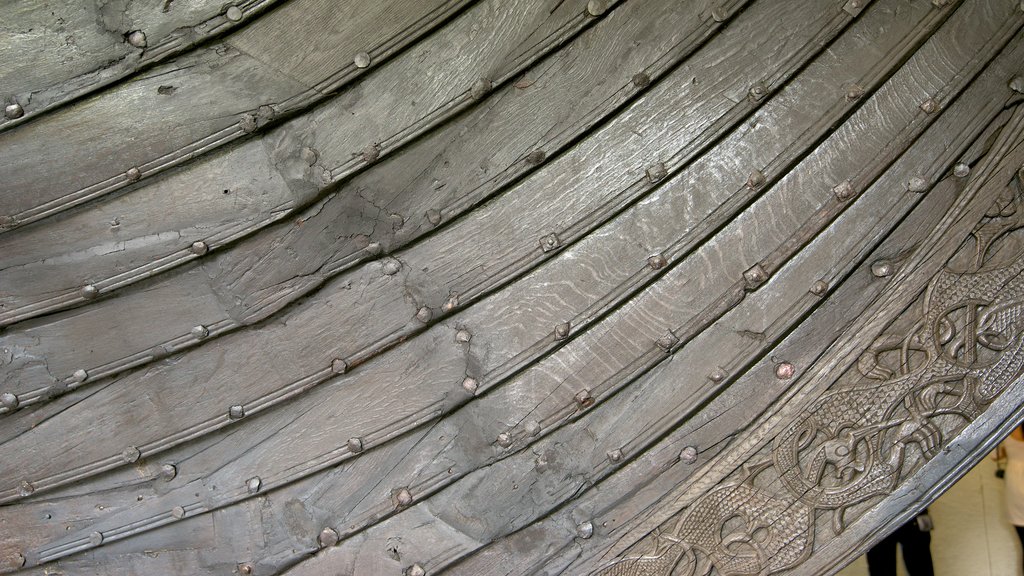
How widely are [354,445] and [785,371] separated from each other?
33.0 inches

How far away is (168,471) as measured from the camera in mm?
1595

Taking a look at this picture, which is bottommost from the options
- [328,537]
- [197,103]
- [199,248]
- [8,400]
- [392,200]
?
[328,537]

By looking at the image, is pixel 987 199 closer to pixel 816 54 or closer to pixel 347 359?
pixel 816 54

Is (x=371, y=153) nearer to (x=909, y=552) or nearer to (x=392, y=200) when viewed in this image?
(x=392, y=200)

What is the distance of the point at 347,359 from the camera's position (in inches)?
61.7

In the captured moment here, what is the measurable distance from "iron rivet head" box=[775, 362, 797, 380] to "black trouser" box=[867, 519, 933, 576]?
1.12 metres

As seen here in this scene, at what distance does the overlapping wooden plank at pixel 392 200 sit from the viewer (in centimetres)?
152

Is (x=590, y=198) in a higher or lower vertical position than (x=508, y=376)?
higher

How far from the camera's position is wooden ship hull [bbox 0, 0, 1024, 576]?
4.80 feet

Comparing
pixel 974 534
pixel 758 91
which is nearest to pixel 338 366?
pixel 758 91

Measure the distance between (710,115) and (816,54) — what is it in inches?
9.0

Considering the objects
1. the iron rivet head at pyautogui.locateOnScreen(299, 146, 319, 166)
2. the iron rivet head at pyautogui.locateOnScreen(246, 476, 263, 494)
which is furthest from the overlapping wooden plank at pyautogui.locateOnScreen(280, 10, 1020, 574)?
the iron rivet head at pyautogui.locateOnScreen(299, 146, 319, 166)

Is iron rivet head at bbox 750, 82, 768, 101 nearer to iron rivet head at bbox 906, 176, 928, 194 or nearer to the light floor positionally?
iron rivet head at bbox 906, 176, 928, 194

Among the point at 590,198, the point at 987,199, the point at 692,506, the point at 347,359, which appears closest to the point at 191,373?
the point at 347,359
